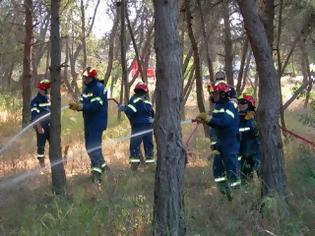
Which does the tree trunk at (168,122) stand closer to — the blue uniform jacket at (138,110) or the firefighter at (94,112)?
the firefighter at (94,112)

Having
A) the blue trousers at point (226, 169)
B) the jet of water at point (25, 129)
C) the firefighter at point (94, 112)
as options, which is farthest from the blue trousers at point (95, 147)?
the blue trousers at point (226, 169)

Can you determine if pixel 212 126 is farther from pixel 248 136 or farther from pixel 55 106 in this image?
pixel 55 106

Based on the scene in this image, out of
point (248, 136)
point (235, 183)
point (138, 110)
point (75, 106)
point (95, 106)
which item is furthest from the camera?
point (138, 110)

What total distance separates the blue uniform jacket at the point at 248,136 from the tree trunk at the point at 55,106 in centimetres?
269

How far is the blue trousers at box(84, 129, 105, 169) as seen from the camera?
8680 millimetres

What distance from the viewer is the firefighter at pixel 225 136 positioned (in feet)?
24.3

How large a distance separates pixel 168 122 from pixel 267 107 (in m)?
1.96

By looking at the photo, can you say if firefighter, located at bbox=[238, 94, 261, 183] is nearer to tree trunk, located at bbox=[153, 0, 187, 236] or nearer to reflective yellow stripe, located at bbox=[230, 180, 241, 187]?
reflective yellow stripe, located at bbox=[230, 180, 241, 187]

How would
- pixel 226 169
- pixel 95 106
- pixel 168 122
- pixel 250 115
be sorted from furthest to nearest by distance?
pixel 95 106 < pixel 250 115 < pixel 226 169 < pixel 168 122

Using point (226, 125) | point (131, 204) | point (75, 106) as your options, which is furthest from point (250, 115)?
point (131, 204)

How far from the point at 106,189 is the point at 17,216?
1.28 m

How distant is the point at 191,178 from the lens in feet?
28.7

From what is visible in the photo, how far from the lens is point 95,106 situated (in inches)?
342

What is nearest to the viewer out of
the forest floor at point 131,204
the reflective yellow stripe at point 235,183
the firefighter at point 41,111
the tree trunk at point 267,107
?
the forest floor at point 131,204
